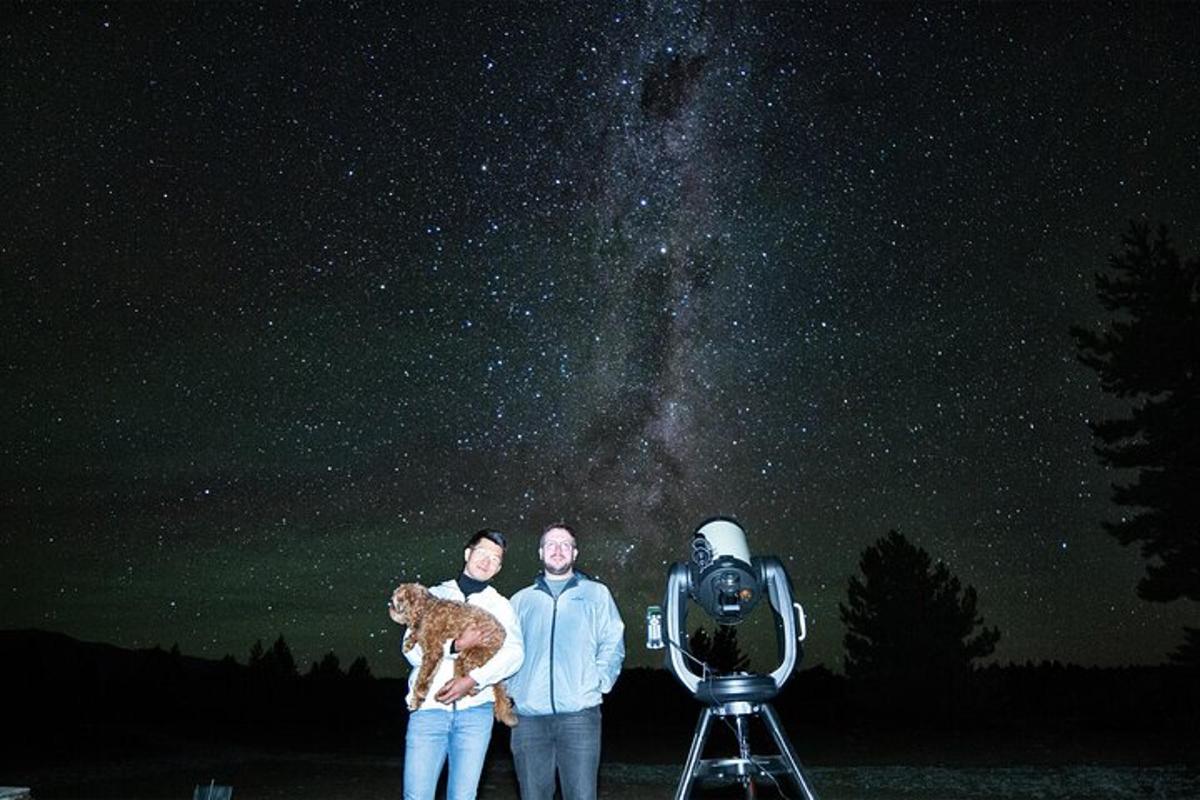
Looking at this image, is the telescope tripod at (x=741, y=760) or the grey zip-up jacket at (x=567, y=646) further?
the grey zip-up jacket at (x=567, y=646)

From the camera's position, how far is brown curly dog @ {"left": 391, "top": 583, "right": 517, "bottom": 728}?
13.6 feet

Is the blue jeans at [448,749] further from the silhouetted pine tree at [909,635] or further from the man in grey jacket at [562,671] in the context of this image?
the silhouetted pine tree at [909,635]

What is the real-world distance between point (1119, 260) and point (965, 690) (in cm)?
2154

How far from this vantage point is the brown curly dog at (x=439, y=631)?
13.6ft

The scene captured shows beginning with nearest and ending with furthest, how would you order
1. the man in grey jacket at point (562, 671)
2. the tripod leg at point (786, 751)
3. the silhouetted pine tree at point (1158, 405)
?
the tripod leg at point (786, 751)
the man in grey jacket at point (562, 671)
the silhouetted pine tree at point (1158, 405)

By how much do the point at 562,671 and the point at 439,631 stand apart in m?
0.66

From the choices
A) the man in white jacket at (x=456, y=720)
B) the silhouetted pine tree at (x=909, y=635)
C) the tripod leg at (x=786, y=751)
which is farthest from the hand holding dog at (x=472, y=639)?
the silhouetted pine tree at (x=909, y=635)

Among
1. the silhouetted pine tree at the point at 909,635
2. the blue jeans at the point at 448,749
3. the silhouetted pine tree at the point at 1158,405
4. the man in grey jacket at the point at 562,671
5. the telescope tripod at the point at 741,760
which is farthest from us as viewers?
the silhouetted pine tree at the point at 909,635

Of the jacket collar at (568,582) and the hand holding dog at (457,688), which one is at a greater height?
the jacket collar at (568,582)

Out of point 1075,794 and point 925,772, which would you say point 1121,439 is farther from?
point 1075,794

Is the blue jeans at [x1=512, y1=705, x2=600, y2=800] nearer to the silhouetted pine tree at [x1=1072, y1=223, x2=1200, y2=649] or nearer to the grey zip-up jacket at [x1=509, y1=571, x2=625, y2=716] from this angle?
the grey zip-up jacket at [x1=509, y1=571, x2=625, y2=716]

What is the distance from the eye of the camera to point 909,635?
40.8m

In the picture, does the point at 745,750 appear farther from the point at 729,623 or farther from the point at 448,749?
the point at 448,749

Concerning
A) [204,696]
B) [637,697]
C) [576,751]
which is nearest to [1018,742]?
[576,751]
